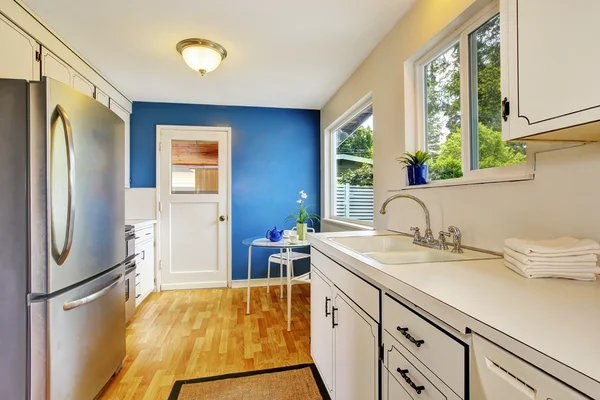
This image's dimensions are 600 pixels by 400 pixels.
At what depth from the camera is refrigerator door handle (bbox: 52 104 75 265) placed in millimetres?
1336

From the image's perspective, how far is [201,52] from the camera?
7.32 ft

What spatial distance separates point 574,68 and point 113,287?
2287mm

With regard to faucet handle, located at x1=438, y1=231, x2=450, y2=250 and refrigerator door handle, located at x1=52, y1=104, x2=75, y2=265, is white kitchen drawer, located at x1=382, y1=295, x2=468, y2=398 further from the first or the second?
refrigerator door handle, located at x1=52, y1=104, x2=75, y2=265

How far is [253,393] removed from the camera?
172 centimetres

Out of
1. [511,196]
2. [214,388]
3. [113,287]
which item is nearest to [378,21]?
[511,196]

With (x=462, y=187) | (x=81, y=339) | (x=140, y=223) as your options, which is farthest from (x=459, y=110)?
(x=140, y=223)

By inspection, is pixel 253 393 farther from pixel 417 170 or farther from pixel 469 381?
pixel 417 170

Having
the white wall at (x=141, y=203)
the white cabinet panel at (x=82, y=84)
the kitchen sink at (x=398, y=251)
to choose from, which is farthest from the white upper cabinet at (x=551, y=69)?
the white wall at (x=141, y=203)

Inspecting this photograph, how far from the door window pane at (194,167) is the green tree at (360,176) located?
167cm

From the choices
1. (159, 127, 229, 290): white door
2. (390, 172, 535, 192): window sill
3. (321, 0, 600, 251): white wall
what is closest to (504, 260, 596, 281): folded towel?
(321, 0, 600, 251): white wall

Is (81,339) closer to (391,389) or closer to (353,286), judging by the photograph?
(353,286)

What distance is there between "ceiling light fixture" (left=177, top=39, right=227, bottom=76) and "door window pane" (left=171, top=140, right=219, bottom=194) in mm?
1507

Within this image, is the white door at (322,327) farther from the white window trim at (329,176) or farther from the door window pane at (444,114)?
the white window trim at (329,176)

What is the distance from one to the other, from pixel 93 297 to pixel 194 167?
237cm
